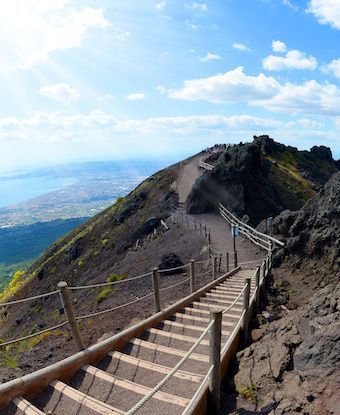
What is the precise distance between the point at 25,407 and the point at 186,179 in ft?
135

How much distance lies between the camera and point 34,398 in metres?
5.22

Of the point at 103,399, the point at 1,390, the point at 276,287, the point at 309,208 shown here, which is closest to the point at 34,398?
the point at 1,390

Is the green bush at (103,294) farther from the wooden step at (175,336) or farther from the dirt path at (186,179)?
the wooden step at (175,336)

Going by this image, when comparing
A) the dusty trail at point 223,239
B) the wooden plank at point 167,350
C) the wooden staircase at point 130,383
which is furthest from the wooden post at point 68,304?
the dusty trail at point 223,239

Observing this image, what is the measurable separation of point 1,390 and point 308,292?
38.1 feet

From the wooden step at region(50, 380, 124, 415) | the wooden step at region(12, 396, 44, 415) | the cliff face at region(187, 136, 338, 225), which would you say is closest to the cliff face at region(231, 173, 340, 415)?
the wooden step at region(50, 380, 124, 415)

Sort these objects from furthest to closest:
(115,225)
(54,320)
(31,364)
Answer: (115,225), (54,320), (31,364)

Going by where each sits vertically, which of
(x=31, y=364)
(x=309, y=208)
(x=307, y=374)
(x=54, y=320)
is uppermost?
(x=309, y=208)

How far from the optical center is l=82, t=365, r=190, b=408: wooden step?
4891 millimetres

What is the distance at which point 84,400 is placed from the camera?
194 inches

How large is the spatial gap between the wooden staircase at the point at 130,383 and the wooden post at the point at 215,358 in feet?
1.10

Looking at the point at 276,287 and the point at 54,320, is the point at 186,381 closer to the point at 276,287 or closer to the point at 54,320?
the point at 276,287

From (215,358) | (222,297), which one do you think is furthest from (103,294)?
(215,358)

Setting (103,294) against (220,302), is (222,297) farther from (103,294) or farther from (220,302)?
(103,294)
